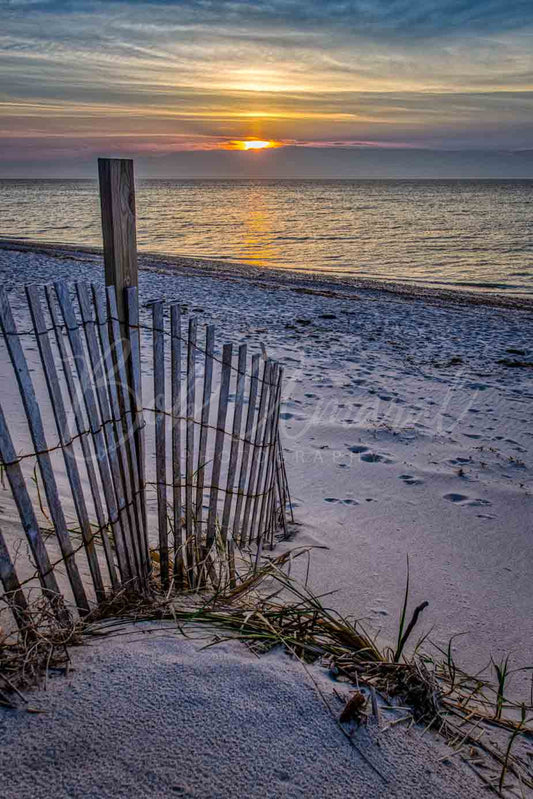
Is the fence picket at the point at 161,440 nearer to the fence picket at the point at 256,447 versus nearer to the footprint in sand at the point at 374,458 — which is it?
the fence picket at the point at 256,447

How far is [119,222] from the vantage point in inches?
98.4

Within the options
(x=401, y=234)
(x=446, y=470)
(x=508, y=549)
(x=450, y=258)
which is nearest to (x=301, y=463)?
(x=446, y=470)

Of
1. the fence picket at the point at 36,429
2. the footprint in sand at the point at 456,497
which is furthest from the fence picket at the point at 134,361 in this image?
the footprint in sand at the point at 456,497

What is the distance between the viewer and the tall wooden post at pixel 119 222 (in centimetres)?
241

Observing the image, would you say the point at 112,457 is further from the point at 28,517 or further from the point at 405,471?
the point at 405,471

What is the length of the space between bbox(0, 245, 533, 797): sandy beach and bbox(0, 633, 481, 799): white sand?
18 millimetres

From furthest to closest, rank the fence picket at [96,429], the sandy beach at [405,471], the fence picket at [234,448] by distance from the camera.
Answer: the sandy beach at [405,471] → the fence picket at [234,448] → the fence picket at [96,429]

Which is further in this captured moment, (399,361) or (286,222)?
(286,222)

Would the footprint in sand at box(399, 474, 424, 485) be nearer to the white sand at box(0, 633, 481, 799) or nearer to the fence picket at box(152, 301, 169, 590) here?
the fence picket at box(152, 301, 169, 590)

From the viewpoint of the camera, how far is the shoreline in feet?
48.5

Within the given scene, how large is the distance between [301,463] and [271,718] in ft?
11.7

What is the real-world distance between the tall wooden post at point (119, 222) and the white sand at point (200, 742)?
1.43 metres

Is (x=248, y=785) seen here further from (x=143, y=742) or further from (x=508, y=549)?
(x=508, y=549)

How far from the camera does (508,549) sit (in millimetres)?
4168
